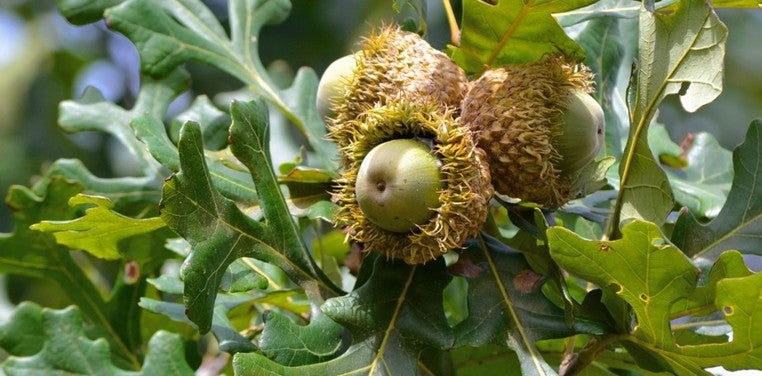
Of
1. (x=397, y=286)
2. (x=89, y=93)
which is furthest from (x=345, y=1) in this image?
(x=397, y=286)

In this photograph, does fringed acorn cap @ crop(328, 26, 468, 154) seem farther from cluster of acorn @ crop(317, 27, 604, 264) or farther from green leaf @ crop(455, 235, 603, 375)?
green leaf @ crop(455, 235, 603, 375)

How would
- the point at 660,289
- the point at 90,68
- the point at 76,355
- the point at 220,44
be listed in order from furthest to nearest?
1. the point at 90,68
2. the point at 220,44
3. the point at 76,355
4. the point at 660,289

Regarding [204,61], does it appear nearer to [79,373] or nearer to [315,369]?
[79,373]

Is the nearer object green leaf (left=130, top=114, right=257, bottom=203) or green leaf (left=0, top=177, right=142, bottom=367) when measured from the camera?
green leaf (left=130, top=114, right=257, bottom=203)

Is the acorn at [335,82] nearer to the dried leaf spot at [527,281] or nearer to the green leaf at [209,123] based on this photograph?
the dried leaf spot at [527,281]

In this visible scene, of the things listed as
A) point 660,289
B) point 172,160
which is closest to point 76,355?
point 172,160

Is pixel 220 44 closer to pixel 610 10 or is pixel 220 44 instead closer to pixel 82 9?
pixel 82 9

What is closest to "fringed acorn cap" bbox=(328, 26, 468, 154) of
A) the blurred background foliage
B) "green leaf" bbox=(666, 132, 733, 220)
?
"green leaf" bbox=(666, 132, 733, 220)

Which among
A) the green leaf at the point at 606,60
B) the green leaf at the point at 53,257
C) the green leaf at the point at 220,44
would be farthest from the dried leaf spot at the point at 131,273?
the green leaf at the point at 606,60
